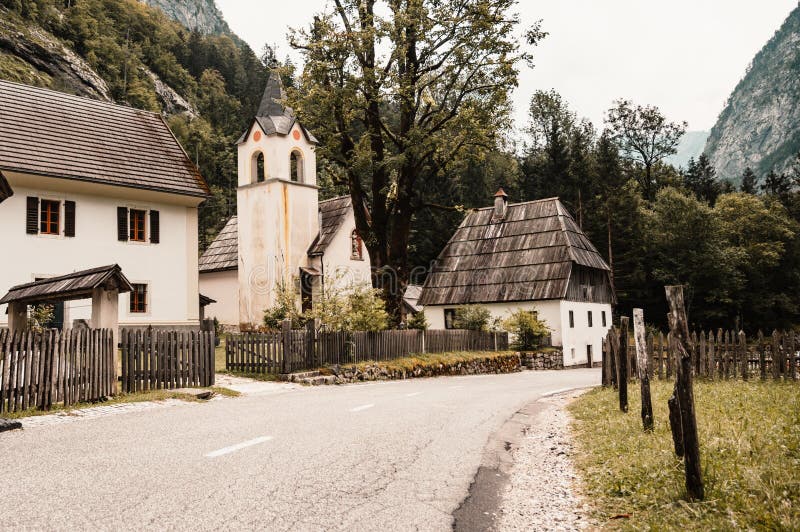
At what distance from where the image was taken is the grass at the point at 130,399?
39.4 feet

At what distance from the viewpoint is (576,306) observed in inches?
1566

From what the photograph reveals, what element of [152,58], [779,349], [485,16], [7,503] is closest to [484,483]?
[7,503]

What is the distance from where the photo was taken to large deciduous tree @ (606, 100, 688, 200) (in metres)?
72.8

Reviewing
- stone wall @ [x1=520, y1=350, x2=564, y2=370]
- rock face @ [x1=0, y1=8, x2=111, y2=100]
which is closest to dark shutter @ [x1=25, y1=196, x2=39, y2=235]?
stone wall @ [x1=520, y1=350, x2=564, y2=370]

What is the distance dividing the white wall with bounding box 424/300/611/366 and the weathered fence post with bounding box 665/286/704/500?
30000 millimetres

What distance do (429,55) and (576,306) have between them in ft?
58.1

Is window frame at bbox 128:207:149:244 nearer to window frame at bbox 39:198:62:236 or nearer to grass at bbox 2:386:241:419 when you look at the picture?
window frame at bbox 39:198:62:236

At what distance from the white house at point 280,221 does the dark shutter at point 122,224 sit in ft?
39.8

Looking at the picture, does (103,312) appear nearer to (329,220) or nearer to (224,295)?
(329,220)

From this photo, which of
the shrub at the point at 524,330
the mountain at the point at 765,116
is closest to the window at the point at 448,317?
the shrub at the point at 524,330

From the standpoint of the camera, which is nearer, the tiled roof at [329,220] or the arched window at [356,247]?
the tiled roof at [329,220]

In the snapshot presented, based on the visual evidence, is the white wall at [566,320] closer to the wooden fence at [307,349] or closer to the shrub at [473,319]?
the shrub at [473,319]

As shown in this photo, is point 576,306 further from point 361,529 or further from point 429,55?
point 361,529

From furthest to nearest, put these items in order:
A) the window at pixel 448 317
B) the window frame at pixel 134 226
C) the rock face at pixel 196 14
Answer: the rock face at pixel 196 14, the window at pixel 448 317, the window frame at pixel 134 226
